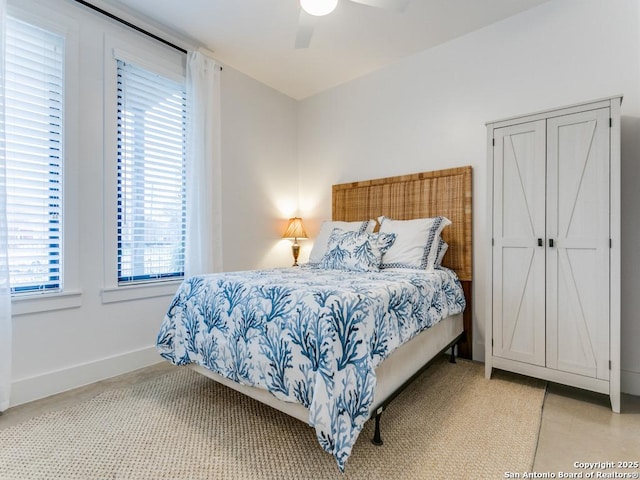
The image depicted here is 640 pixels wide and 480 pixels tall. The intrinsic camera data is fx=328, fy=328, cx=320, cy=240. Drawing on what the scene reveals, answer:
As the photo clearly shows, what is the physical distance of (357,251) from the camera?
2.62m

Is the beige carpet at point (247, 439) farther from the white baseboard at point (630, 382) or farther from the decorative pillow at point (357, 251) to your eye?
the decorative pillow at point (357, 251)

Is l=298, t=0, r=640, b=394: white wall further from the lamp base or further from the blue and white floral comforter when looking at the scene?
the blue and white floral comforter

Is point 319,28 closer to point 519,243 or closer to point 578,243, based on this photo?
point 519,243

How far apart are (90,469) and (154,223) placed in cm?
185

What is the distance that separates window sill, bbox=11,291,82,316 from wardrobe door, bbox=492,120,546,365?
3.03 m

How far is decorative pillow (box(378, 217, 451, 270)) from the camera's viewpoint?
2.60m

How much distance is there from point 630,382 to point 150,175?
3.89 m

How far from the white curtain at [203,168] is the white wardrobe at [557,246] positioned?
2409 mm

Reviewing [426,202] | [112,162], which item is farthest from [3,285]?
[426,202]

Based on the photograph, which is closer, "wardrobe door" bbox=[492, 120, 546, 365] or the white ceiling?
"wardrobe door" bbox=[492, 120, 546, 365]

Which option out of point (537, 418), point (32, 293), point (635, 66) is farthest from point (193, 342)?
point (635, 66)

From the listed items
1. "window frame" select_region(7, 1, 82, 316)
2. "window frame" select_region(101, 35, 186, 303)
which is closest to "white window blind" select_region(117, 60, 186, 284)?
"window frame" select_region(101, 35, 186, 303)

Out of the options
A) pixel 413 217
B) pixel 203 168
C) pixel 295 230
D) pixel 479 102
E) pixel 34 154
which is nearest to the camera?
pixel 34 154

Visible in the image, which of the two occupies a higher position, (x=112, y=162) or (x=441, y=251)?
(x=112, y=162)
